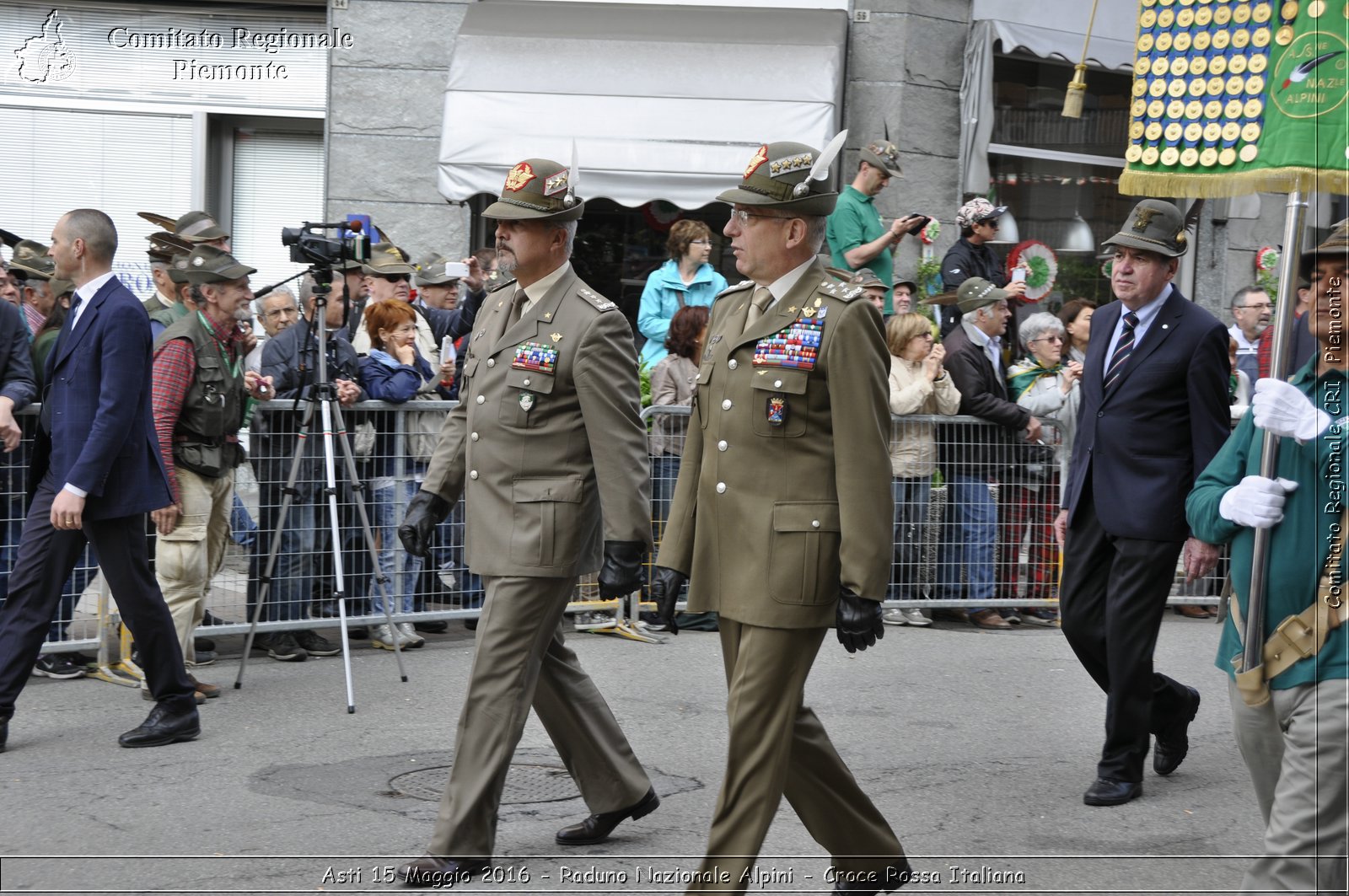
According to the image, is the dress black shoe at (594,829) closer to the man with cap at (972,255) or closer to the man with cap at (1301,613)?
the man with cap at (1301,613)

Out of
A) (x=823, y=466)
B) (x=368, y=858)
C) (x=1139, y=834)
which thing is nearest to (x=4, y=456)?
(x=368, y=858)

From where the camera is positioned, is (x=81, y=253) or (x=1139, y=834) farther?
(x=81, y=253)

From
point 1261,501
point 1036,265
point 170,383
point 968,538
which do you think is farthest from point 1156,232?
point 1036,265

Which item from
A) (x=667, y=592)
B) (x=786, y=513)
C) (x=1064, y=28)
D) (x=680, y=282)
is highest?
A: (x=1064, y=28)

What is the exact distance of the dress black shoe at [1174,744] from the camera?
21.4ft

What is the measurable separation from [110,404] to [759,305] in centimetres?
321

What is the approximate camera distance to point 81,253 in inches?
267

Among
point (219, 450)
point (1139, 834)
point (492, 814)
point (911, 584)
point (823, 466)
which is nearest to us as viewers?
point (823, 466)

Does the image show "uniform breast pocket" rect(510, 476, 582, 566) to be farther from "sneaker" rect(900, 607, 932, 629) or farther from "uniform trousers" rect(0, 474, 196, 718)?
"sneaker" rect(900, 607, 932, 629)

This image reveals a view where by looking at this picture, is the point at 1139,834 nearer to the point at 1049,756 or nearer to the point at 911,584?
the point at 1049,756

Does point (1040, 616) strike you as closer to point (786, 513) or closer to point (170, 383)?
point (170, 383)

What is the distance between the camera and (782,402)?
15.1ft

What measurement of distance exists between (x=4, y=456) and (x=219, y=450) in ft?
3.81

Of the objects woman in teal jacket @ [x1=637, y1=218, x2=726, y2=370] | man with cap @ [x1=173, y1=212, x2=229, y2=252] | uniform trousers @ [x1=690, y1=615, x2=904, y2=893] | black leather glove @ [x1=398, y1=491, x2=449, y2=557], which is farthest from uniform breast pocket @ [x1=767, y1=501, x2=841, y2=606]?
woman in teal jacket @ [x1=637, y1=218, x2=726, y2=370]
